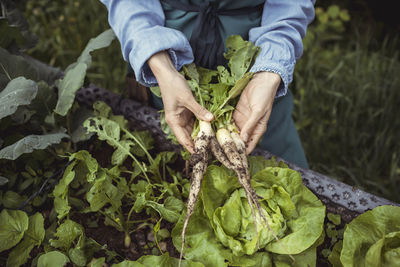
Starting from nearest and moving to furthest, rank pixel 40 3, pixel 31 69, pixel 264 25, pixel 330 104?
pixel 264 25
pixel 31 69
pixel 330 104
pixel 40 3

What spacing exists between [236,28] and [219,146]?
49cm

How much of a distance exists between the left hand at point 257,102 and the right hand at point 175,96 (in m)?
0.14

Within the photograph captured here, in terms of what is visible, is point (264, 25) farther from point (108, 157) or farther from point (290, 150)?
point (108, 157)

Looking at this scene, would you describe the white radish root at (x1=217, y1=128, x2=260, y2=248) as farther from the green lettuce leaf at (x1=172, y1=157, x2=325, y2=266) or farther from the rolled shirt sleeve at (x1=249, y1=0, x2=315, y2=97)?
the rolled shirt sleeve at (x1=249, y1=0, x2=315, y2=97)

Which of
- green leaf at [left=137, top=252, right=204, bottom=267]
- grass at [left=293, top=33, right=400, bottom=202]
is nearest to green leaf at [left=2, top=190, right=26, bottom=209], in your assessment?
green leaf at [left=137, top=252, right=204, bottom=267]

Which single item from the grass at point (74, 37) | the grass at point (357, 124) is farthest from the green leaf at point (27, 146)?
the grass at point (357, 124)

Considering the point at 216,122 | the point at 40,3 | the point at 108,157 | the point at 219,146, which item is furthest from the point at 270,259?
the point at 40,3

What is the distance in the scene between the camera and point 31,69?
1341 millimetres

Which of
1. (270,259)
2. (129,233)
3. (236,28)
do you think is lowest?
(129,233)

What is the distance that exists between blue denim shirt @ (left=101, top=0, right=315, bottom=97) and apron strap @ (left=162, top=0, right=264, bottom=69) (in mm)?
71

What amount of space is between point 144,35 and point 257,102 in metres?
0.45

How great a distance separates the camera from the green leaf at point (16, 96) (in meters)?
0.99

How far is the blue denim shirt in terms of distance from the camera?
3.47 feet

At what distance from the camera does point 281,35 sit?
3.70 feet
